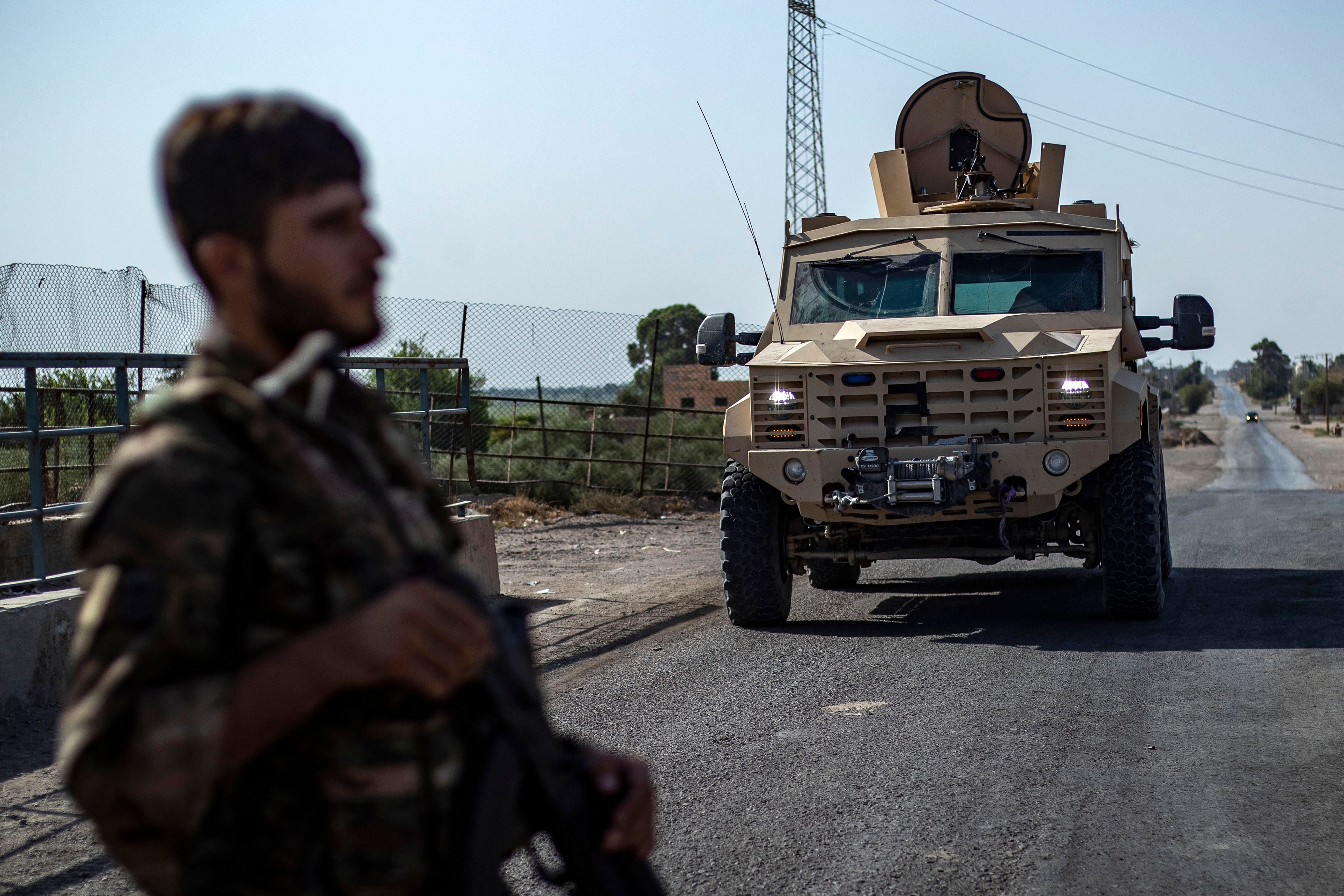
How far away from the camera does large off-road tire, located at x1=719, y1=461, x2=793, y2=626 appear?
23.8 feet

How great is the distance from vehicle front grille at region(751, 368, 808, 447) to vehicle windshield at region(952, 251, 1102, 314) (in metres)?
1.35

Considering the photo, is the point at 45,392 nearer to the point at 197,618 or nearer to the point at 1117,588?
the point at 1117,588

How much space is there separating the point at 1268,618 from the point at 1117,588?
99 centimetres

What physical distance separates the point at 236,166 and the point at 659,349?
14.2 m

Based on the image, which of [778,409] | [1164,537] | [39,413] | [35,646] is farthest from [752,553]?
[39,413]

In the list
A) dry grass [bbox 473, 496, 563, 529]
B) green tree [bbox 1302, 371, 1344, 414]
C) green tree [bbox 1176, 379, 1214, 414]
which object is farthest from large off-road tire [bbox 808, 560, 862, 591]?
green tree [bbox 1176, 379, 1214, 414]

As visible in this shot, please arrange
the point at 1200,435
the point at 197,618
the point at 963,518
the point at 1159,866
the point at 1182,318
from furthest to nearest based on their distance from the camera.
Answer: the point at 1200,435, the point at 1182,318, the point at 963,518, the point at 1159,866, the point at 197,618

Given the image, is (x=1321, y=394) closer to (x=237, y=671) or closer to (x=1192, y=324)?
(x=1192, y=324)

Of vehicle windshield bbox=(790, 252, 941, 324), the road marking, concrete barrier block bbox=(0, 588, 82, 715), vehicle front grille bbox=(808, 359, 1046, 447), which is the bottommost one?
the road marking

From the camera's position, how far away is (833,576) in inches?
365

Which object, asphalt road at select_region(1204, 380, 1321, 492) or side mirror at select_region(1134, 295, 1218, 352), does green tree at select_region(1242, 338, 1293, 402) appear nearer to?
asphalt road at select_region(1204, 380, 1321, 492)

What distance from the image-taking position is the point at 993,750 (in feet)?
14.9

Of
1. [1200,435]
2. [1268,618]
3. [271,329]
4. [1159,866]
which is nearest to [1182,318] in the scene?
[1268,618]

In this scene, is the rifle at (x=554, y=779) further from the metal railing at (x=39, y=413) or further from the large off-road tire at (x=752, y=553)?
the large off-road tire at (x=752, y=553)
